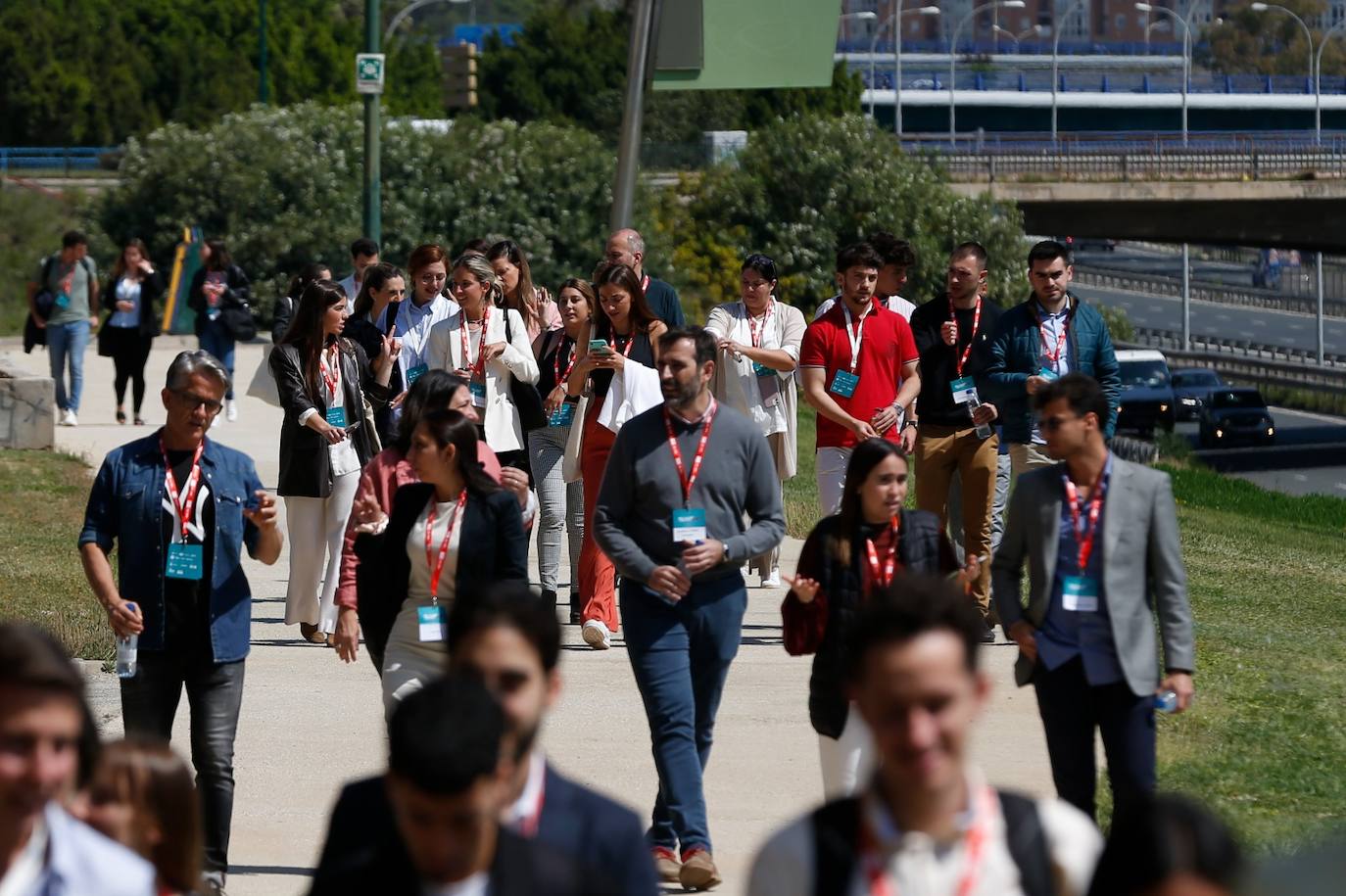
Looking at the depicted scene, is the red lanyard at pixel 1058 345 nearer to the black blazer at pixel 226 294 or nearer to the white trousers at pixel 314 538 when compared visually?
the white trousers at pixel 314 538

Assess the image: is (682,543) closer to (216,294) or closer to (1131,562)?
(1131,562)

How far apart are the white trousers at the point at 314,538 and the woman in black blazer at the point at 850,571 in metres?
4.27

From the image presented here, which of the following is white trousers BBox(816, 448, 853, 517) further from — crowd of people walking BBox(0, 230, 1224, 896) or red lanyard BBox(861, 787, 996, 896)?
red lanyard BBox(861, 787, 996, 896)

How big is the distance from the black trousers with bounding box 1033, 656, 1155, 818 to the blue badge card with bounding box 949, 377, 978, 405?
171 inches

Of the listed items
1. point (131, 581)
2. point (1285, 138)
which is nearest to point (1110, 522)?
point (131, 581)

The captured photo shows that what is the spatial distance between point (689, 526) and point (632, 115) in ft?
23.9

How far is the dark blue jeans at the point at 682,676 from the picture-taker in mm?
6816

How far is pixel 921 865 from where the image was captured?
11.6 ft

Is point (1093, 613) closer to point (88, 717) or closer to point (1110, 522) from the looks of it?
point (1110, 522)

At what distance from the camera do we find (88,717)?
406 cm

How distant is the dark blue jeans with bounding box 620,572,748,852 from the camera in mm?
6816

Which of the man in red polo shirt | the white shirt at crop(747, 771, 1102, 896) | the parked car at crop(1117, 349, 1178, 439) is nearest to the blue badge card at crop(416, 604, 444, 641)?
the white shirt at crop(747, 771, 1102, 896)

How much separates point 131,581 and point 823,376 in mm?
4666

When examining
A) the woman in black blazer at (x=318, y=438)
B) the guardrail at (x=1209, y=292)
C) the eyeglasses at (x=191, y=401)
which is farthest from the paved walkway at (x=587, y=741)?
the guardrail at (x=1209, y=292)
